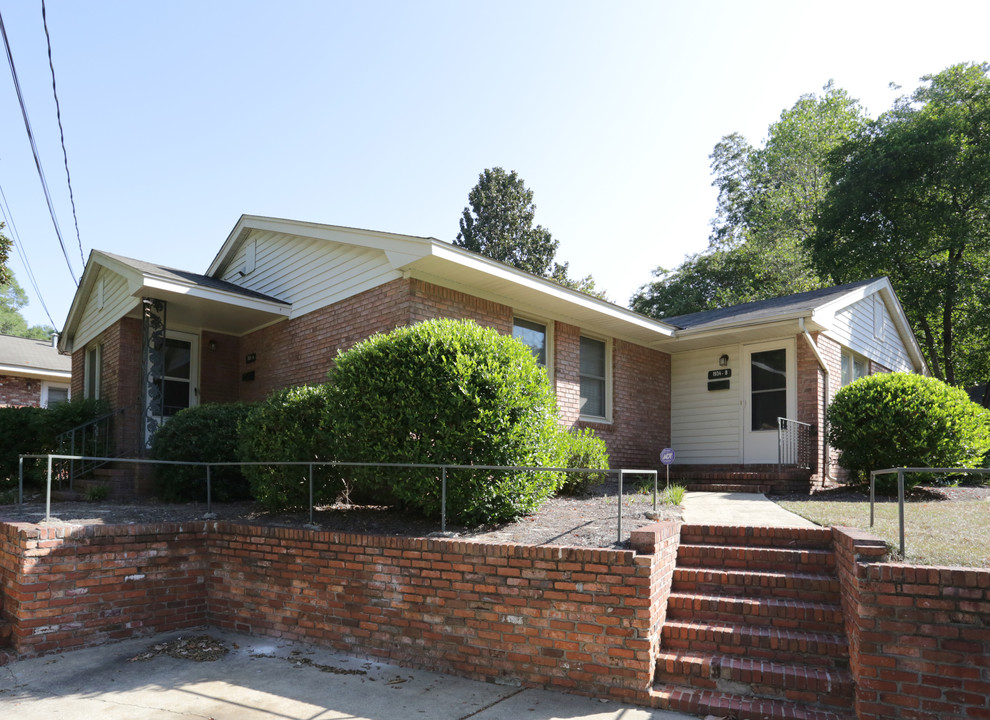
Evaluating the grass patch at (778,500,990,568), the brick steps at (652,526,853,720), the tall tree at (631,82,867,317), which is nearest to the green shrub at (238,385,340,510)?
the brick steps at (652,526,853,720)

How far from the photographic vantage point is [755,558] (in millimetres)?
5152

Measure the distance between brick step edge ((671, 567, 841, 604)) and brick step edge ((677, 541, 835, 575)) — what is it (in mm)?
67

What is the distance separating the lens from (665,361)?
484 inches

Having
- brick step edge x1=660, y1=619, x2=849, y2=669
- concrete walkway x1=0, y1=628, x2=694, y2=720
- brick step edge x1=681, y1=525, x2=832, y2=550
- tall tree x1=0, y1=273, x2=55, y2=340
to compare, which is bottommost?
concrete walkway x1=0, y1=628, x2=694, y2=720

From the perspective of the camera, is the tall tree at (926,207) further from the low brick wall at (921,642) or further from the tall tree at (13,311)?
the tall tree at (13,311)

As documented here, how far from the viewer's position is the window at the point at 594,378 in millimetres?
10469

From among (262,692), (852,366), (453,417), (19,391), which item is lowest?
(262,692)

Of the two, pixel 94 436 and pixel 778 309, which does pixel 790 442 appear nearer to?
pixel 778 309

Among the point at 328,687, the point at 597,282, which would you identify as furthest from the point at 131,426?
the point at 597,282

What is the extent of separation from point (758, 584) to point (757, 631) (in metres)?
0.50

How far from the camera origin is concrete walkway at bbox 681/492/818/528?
6.06 metres

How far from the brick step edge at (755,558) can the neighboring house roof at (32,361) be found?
17.2 m

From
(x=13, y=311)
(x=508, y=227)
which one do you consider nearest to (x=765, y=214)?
(x=508, y=227)

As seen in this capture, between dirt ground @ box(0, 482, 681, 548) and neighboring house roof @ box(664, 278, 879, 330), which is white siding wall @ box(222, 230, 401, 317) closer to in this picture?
dirt ground @ box(0, 482, 681, 548)
